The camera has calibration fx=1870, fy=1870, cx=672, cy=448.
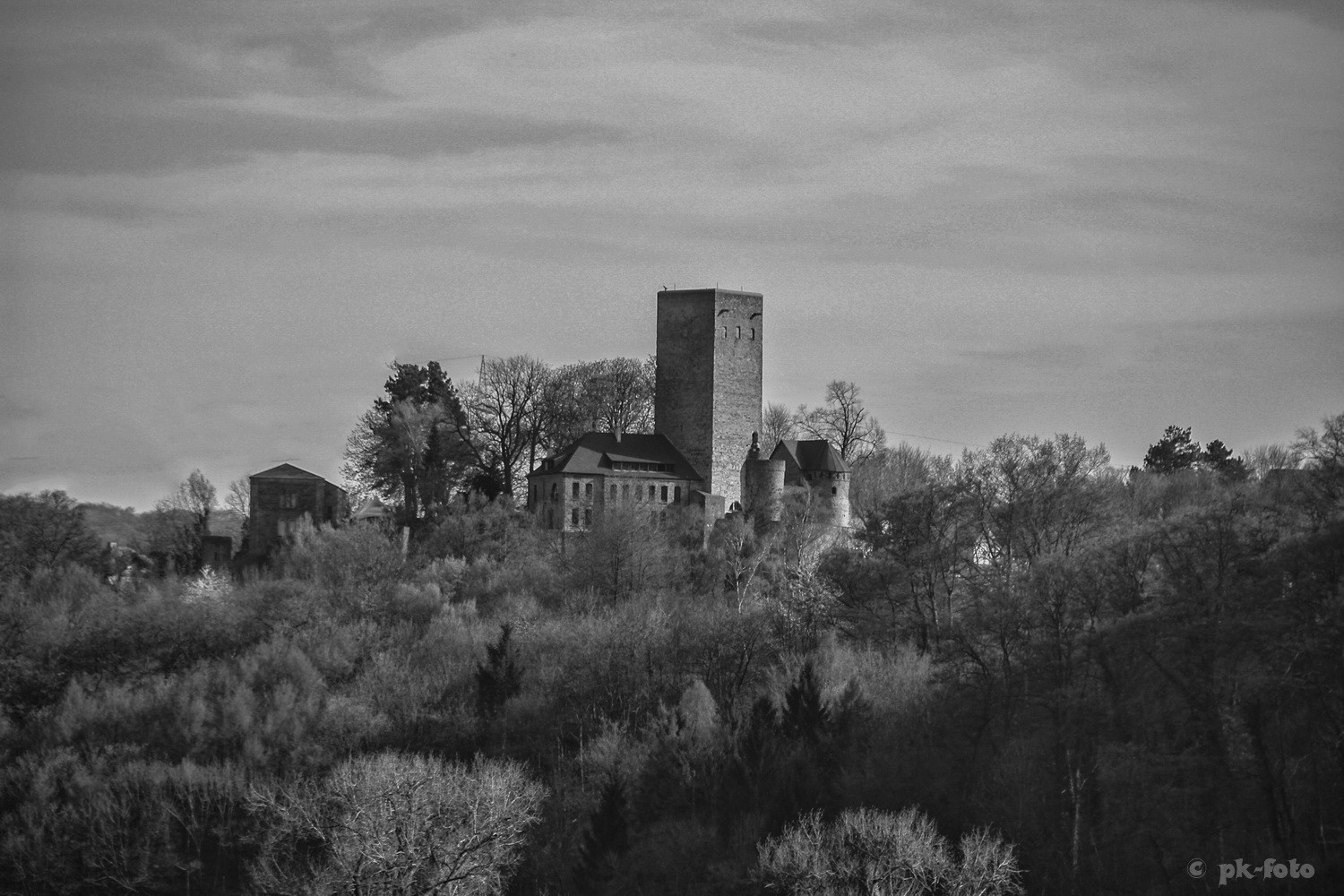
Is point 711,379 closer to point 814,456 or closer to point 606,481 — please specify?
point 814,456

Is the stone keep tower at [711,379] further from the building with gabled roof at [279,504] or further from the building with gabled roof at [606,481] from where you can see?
the building with gabled roof at [279,504]

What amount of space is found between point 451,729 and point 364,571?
10151 millimetres

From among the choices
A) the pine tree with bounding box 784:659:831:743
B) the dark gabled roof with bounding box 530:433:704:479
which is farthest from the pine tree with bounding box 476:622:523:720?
the dark gabled roof with bounding box 530:433:704:479

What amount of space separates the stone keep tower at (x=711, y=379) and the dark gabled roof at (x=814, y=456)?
1.38 m

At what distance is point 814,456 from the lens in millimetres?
60906

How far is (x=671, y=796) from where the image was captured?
40.4 metres

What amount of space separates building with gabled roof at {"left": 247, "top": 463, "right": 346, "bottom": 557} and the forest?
1.72 metres

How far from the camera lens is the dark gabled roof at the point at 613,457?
5872cm

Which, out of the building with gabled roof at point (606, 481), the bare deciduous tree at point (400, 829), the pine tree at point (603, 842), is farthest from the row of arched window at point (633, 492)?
the pine tree at point (603, 842)

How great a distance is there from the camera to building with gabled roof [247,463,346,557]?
59.4 metres

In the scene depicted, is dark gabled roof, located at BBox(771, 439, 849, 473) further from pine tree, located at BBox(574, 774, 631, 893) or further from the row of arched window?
pine tree, located at BBox(574, 774, 631, 893)

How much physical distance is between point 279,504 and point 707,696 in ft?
65.8

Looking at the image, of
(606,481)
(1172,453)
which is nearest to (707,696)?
(606,481)

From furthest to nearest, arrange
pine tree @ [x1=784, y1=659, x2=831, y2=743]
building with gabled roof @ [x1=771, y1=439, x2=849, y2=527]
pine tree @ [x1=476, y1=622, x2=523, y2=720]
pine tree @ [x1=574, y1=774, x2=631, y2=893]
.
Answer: building with gabled roof @ [x1=771, y1=439, x2=849, y2=527], pine tree @ [x1=476, y1=622, x2=523, y2=720], pine tree @ [x1=784, y1=659, x2=831, y2=743], pine tree @ [x1=574, y1=774, x2=631, y2=893]
